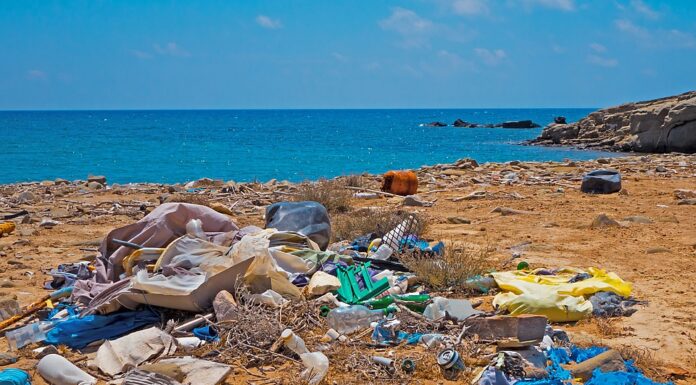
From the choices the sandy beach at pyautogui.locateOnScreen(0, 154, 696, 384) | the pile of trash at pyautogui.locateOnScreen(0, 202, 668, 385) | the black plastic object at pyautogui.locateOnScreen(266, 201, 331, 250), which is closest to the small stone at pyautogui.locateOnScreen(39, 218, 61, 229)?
the sandy beach at pyautogui.locateOnScreen(0, 154, 696, 384)

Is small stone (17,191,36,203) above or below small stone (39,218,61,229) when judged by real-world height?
below

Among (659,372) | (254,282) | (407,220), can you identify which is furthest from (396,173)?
(659,372)

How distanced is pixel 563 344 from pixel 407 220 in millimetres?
2900

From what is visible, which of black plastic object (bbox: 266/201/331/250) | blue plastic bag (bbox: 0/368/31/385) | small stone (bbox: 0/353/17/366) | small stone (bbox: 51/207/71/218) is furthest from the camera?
small stone (bbox: 51/207/71/218)

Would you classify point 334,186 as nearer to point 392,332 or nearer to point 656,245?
point 656,245

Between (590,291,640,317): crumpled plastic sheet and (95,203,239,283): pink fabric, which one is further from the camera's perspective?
(95,203,239,283): pink fabric

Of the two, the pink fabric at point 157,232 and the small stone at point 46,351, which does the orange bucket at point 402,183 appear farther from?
the small stone at point 46,351

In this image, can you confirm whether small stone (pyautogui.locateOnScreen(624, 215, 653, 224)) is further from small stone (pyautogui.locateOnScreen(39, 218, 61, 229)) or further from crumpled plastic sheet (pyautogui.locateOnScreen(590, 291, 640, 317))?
small stone (pyautogui.locateOnScreen(39, 218, 61, 229))

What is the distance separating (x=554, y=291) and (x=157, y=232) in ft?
10.3

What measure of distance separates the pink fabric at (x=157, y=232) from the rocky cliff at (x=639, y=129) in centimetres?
2412

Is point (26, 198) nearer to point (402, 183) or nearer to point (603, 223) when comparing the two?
point (402, 183)

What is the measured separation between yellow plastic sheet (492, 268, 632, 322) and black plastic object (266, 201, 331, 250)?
1945 millimetres

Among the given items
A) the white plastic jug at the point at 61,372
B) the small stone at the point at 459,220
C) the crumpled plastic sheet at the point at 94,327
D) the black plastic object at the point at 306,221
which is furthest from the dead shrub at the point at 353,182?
the white plastic jug at the point at 61,372

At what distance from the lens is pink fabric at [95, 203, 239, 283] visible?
5.58m
